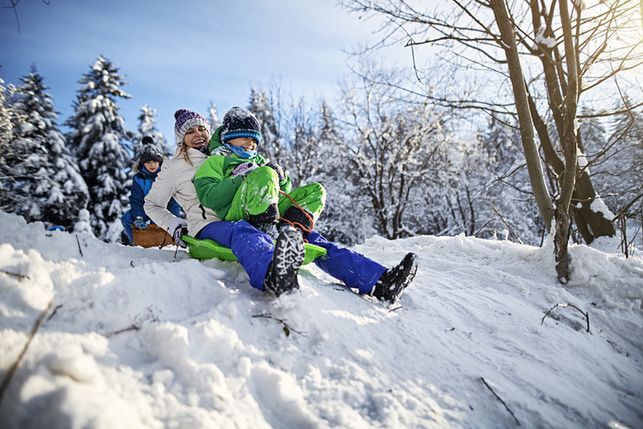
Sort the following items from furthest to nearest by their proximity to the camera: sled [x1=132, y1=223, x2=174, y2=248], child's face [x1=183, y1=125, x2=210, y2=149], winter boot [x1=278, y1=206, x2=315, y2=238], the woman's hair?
sled [x1=132, y1=223, x2=174, y2=248] → child's face [x1=183, y1=125, x2=210, y2=149] → the woman's hair → winter boot [x1=278, y1=206, x2=315, y2=238]

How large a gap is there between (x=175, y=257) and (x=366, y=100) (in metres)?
12.6

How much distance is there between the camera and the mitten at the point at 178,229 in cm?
253

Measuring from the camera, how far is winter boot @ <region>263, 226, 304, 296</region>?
1503 mm

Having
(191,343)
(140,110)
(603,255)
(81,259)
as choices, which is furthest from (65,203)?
(603,255)

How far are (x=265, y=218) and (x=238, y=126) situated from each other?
87cm

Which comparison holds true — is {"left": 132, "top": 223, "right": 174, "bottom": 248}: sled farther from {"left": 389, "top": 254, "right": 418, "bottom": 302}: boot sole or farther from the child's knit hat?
{"left": 389, "top": 254, "right": 418, "bottom": 302}: boot sole

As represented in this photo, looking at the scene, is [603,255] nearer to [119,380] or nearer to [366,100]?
[119,380]

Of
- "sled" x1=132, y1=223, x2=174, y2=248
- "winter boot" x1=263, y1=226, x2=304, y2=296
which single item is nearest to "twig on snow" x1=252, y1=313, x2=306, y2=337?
"winter boot" x1=263, y1=226, x2=304, y2=296

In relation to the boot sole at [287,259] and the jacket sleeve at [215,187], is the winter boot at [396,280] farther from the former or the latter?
the jacket sleeve at [215,187]

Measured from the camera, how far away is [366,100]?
43.9 feet

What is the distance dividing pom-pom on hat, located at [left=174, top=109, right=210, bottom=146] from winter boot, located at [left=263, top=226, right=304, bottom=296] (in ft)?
6.69

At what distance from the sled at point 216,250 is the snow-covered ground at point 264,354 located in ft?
0.30

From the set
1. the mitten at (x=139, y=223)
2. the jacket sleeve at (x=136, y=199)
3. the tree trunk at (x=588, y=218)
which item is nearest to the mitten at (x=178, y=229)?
the mitten at (x=139, y=223)

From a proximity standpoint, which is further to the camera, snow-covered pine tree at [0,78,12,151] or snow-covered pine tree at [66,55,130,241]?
snow-covered pine tree at [66,55,130,241]
